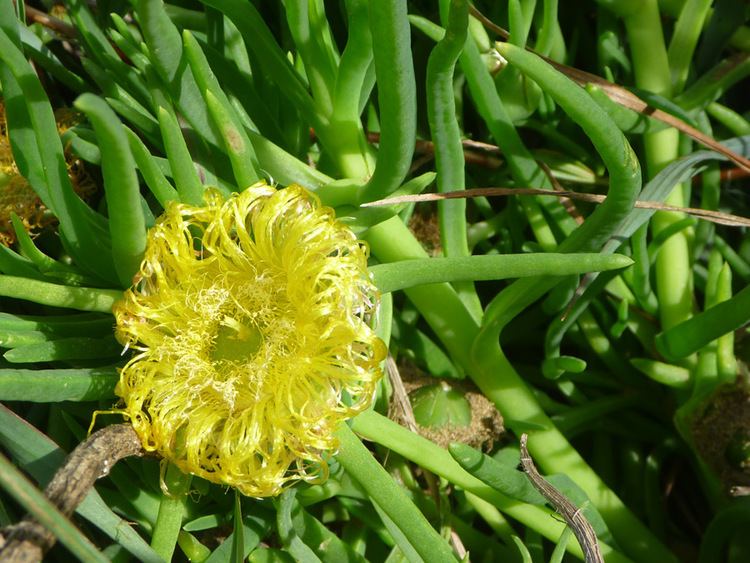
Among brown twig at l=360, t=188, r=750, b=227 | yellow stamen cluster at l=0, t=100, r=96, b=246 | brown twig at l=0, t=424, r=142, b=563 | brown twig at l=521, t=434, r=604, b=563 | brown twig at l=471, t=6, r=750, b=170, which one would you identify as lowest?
brown twig at l=521, t=434, r=604, b=563

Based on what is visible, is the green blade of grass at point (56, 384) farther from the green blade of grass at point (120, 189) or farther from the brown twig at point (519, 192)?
the brown twig at point (519, 192)

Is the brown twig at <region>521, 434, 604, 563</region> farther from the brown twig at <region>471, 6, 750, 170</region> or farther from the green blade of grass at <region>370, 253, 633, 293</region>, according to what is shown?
the brown twig at <region>471, 6, 750, 170</region>

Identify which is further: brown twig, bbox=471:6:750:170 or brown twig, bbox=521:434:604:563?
brown twig, bbox=471:6:750:170

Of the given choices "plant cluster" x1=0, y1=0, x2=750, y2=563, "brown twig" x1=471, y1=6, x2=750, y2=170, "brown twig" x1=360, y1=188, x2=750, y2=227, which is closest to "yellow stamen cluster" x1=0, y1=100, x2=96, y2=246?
"plant cluster" x1=0, y1=0, x2=750, y2=563

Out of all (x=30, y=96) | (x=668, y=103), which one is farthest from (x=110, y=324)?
(x=668, y=103)

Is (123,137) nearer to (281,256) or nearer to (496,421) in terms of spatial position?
(281,256)

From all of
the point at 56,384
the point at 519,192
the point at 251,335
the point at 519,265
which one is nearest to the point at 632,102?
the point at 519,192

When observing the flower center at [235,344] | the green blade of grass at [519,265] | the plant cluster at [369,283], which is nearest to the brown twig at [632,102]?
the plant cluster at [369,283]
